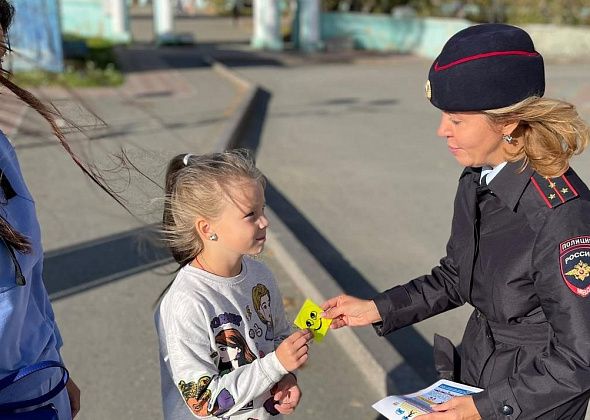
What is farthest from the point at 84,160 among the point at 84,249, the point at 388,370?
the point at 84,249

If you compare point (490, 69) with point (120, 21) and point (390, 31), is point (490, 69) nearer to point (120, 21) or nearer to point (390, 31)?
point (390, 31)

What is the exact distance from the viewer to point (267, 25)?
91.5 ft

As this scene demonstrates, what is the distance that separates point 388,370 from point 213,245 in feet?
6.46

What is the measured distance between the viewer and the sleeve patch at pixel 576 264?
74.7 inches

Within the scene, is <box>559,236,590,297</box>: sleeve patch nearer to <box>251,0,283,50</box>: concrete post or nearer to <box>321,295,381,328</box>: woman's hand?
<box>321,295,381,328</box>: woman's hand

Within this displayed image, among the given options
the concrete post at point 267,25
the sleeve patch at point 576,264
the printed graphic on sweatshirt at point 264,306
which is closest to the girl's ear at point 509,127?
the sleeve patch at point 576,264

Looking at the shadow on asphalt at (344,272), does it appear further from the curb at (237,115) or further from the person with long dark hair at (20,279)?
the person with long dark hair at (20,279)

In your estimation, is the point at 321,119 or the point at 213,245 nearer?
the point at 213,245

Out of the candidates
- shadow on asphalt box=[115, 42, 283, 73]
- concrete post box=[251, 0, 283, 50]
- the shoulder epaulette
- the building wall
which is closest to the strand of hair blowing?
the shoulder epaulette

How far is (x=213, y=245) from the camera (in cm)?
233

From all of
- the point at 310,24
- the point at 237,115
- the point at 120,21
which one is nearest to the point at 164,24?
the point at 120,21

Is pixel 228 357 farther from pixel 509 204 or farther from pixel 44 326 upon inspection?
pixel 509 204

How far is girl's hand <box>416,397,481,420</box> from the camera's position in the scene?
2035 millimetres

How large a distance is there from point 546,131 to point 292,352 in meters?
0.92
